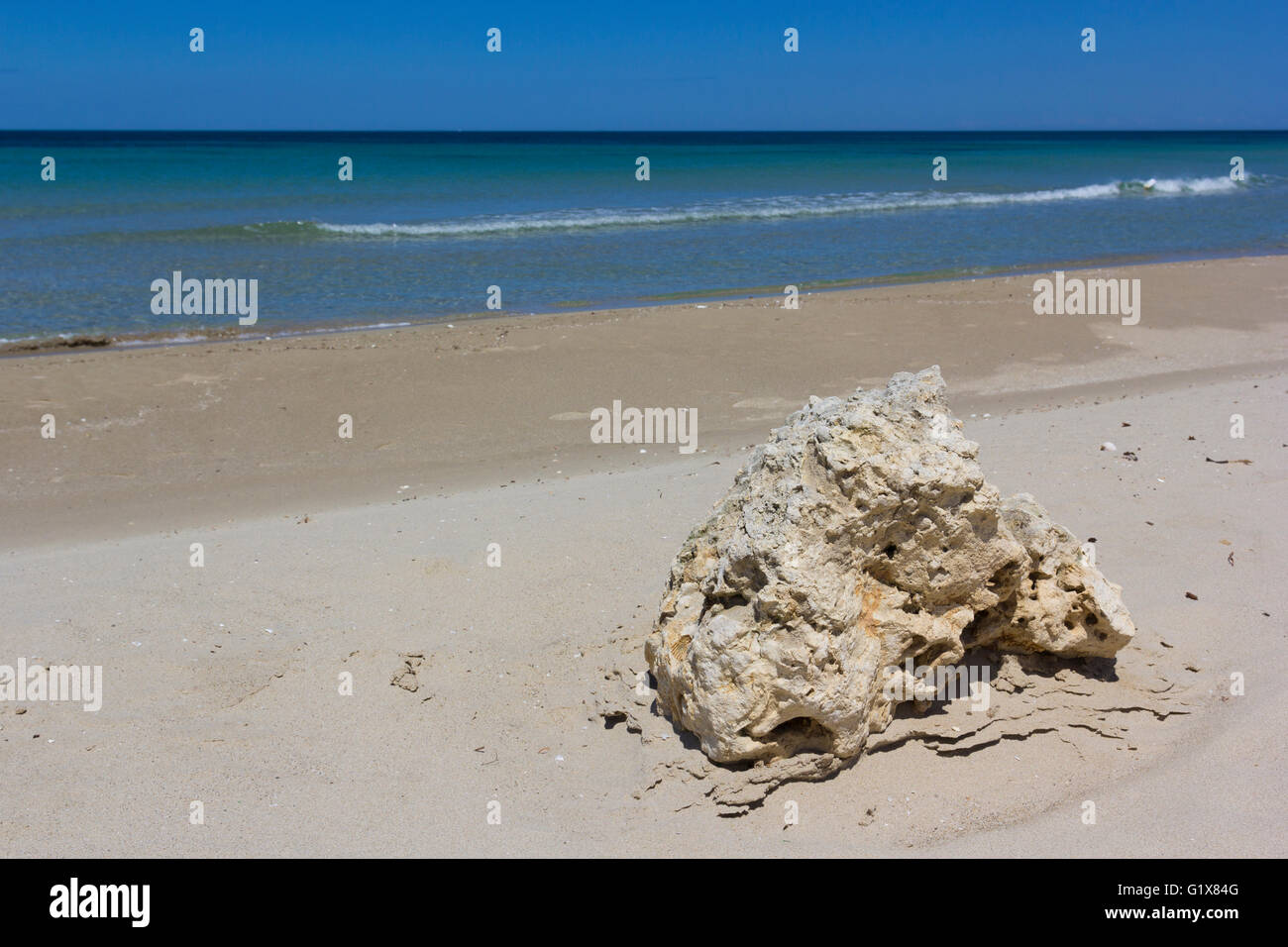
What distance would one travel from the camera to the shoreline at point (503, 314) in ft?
41.6

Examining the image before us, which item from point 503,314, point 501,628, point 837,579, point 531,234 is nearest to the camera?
point 837,579

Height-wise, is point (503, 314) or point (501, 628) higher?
point (503, 314)

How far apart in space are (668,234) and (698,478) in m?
17.1

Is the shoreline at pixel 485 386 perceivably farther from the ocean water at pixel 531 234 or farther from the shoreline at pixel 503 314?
the ocean water at pixel 531 234

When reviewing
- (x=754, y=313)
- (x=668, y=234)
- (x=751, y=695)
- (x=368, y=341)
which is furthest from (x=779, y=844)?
(x=668, y=234)

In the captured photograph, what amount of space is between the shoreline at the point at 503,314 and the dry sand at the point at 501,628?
2.60 metres

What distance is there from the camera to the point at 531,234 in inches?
917

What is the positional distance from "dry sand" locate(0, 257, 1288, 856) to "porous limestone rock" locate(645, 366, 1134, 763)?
242mm

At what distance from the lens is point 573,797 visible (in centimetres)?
368

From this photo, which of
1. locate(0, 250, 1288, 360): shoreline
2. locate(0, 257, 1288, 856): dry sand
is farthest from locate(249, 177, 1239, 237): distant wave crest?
locate(0, 257, 1288, 856): dry sand

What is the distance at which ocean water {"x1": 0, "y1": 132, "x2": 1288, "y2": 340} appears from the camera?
1584cm

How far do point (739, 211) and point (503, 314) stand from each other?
1522cm

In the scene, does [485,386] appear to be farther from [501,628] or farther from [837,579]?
[837,579]

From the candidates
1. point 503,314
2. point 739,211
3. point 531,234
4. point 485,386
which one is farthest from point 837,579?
point 739,211
